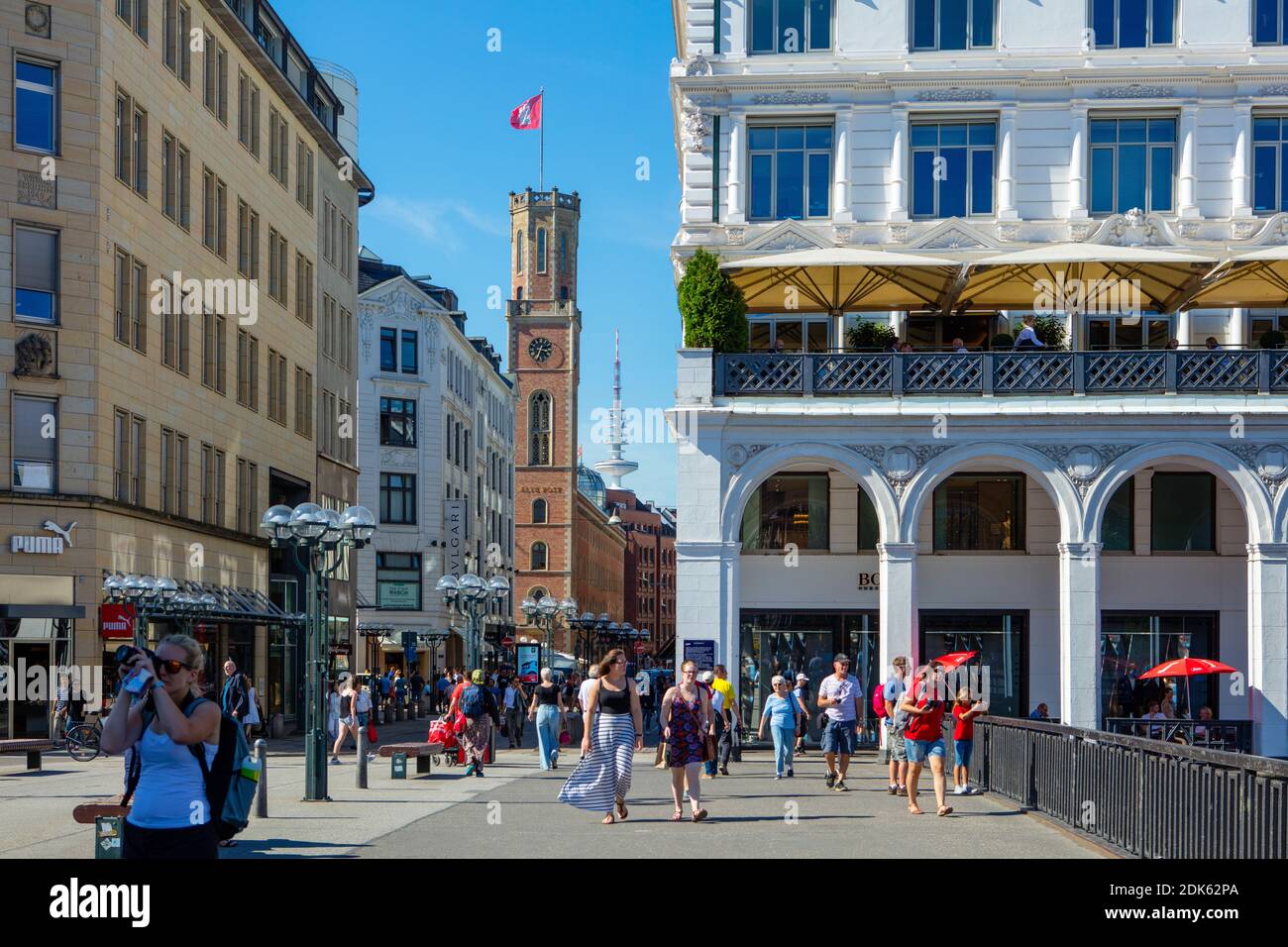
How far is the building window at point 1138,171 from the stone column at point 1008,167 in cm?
163

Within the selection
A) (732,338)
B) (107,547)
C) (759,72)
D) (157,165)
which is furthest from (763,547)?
(157,165)

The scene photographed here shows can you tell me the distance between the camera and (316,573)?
23.7 m

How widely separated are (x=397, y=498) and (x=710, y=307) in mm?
49431

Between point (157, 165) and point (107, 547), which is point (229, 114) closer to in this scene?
point (157, 165)

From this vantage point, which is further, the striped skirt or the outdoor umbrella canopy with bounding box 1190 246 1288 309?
the outdoor umbrella canopy with bounding box 1190 246 1288 309

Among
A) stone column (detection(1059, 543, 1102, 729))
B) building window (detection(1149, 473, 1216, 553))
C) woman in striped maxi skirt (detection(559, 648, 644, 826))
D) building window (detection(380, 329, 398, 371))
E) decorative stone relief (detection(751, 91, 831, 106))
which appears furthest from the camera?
building window (detection(380, 329, 398, 371))

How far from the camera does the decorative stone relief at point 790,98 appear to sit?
112 ft

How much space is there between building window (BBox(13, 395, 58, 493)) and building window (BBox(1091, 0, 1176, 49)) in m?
22.8

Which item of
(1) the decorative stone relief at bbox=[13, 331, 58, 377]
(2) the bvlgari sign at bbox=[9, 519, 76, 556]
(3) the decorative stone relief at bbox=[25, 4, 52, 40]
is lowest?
(2) the bvlgari sign at bbox=[9, 519, 76, 556]

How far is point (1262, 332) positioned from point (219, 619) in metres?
23.9

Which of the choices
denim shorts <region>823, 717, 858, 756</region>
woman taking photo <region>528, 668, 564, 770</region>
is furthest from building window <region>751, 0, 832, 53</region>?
denim shorts <region>823, 717, 858, 756</region>

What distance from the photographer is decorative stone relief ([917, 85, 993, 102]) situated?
34.0 m

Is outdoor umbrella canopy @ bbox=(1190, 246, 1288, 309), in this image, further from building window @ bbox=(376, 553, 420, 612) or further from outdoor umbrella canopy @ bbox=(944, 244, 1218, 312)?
building window @ bbox=(376, 553, 420, 612)
